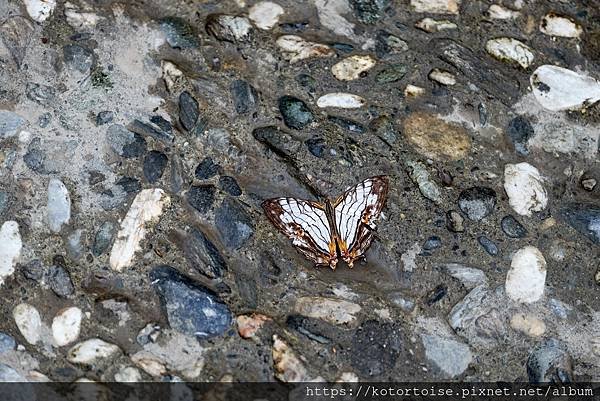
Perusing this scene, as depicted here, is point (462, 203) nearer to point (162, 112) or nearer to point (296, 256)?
point (296, 256)

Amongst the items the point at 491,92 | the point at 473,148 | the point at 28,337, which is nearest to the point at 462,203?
the point at 473,148

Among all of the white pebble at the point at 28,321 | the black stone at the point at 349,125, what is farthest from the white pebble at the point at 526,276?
the white pebble at the point at 28,321

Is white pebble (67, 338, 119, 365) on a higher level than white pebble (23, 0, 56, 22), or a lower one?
lower

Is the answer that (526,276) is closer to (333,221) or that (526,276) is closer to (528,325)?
(528,325)

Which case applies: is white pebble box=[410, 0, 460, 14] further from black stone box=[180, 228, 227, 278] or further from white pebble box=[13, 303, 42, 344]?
white pebble box=[13, 303, 42, 344]

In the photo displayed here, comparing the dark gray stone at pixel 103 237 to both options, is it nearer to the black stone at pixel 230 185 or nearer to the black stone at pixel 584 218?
the black stone at pixel 230 185

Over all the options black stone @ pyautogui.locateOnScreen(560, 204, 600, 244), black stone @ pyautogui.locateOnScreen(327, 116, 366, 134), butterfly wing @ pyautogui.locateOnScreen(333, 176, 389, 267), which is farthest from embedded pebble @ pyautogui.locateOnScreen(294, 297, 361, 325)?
black stone @ pyautogui.locateOnScreen(560, 204, 600, 244)
